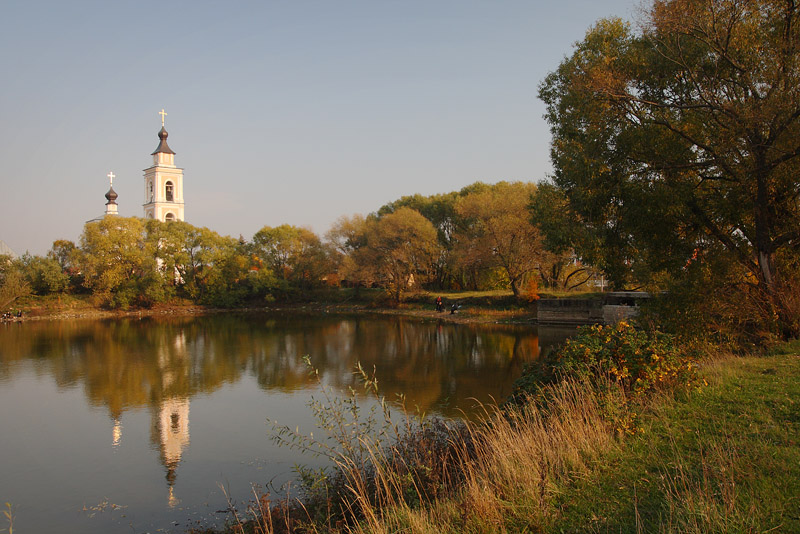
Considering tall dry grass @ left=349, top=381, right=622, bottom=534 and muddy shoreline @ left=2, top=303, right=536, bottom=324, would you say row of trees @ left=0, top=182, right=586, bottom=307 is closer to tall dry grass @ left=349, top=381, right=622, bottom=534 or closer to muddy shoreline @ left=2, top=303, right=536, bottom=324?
muddy shoreline @ left=2, top=303, right=536, bottom=324

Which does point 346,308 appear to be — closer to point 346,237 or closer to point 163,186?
point 346,237

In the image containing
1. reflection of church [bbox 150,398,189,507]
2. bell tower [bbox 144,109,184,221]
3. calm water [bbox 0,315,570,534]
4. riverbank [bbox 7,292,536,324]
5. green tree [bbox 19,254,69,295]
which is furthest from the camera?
bell tower [bbox 144,109,184,221]

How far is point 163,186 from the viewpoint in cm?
6581

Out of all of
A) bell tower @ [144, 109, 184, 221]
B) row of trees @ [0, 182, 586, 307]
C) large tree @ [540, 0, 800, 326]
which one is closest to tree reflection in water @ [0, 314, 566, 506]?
large tree @ [540, 0, 800, 326]

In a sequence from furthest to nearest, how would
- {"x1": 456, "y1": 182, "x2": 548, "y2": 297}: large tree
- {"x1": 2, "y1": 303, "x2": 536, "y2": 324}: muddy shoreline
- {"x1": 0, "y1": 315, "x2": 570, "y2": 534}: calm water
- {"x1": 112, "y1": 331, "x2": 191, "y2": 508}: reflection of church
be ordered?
{"x1": 456, "y1": 182, "x2": 548, "y2": 297}: large tree, {"x1": 2, "y1": 303, "x2": 536, "y2": 324}: muddy shoreline, {"x1": 112, "y1": 331, "x2": 191, "y2": 508}: reflection of church, {"x1": 0, "y1": 315, "x2": 570, "y2": 534}: calm water

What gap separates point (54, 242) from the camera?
5438cm

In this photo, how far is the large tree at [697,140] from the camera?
36.0ft

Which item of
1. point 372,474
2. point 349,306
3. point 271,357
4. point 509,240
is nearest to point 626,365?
point 372,474

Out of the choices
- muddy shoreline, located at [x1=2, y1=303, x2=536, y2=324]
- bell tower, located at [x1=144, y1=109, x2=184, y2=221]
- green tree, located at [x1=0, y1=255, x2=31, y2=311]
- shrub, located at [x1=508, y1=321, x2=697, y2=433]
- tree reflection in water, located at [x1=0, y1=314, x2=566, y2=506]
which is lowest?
tree reflection in water, located at [x1=0, y1=314, x2=566, y2=506]

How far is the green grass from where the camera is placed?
4.05 metres

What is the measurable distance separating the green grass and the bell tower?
67.0 m

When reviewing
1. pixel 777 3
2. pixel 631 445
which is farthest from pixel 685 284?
pixel 631 445

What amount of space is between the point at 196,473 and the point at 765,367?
969 cm

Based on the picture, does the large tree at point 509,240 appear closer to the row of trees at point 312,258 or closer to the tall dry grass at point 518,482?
the row of trees at point 312,258
